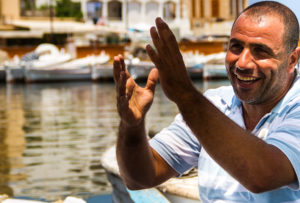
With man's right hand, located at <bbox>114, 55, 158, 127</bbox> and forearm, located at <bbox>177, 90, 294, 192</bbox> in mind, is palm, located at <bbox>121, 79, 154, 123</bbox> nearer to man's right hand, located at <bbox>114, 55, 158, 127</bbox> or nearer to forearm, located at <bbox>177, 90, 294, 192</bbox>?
man's right hand, located at <bbox>114, 55, 158, 127</bbox>

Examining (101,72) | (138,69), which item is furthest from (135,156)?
(101,72)

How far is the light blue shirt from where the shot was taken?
2051mm

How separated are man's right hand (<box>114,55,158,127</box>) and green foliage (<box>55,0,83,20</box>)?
73.1 meters

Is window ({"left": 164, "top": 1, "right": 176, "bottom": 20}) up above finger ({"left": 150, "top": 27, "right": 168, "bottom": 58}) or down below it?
below

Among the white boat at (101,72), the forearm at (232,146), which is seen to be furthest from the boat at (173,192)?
the white boat at (101,72)

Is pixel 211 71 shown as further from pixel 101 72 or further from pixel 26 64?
pixel 26 64

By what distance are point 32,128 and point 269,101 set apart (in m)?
14.1

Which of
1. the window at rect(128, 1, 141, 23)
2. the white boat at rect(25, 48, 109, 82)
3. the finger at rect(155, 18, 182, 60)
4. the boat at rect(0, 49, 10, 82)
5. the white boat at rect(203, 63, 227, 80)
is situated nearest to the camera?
the finger at rect(155, 18, 182, 60)

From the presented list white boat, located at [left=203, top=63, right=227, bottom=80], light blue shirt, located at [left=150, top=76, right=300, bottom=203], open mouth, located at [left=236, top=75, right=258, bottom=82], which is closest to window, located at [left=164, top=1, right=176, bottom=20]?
white boat, located at [left=203, top=63, right=227, bottom=80]

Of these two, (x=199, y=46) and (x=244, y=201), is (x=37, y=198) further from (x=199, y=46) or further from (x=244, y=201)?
(x=199, y=46)

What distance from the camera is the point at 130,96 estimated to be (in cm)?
228

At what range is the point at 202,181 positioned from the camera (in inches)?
94.6

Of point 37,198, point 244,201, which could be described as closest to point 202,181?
point 244,201

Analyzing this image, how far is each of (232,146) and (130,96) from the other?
1.65 feet
